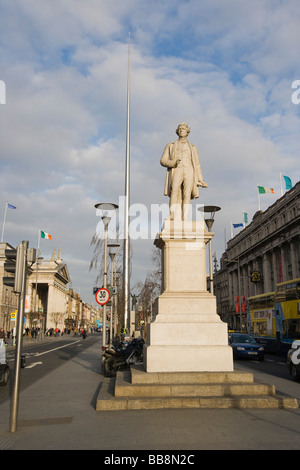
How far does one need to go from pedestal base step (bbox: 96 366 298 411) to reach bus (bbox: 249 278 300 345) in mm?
13164

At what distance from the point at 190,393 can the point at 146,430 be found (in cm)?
198

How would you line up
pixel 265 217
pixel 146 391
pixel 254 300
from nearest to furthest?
pixel 146 391 < pixel 254 300 < pixel 265 217

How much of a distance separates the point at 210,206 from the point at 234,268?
6253cm

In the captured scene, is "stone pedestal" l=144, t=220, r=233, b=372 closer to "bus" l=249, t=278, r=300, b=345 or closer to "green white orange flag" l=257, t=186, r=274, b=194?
"bus" l=249, t=278, r=300, b=345

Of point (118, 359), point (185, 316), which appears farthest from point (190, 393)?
point (118, 359)

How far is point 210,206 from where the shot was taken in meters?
20.2

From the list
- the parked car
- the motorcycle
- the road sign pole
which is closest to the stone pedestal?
the road sign pole

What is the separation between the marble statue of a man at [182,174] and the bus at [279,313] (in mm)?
11865

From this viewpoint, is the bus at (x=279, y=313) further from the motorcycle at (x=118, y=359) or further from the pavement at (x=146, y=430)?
the pavement at (x=146, y=430)

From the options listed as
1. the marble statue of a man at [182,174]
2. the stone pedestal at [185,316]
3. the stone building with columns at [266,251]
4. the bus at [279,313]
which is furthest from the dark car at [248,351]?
the stone building with columns at [266,251]

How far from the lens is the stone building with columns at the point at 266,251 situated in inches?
2003
